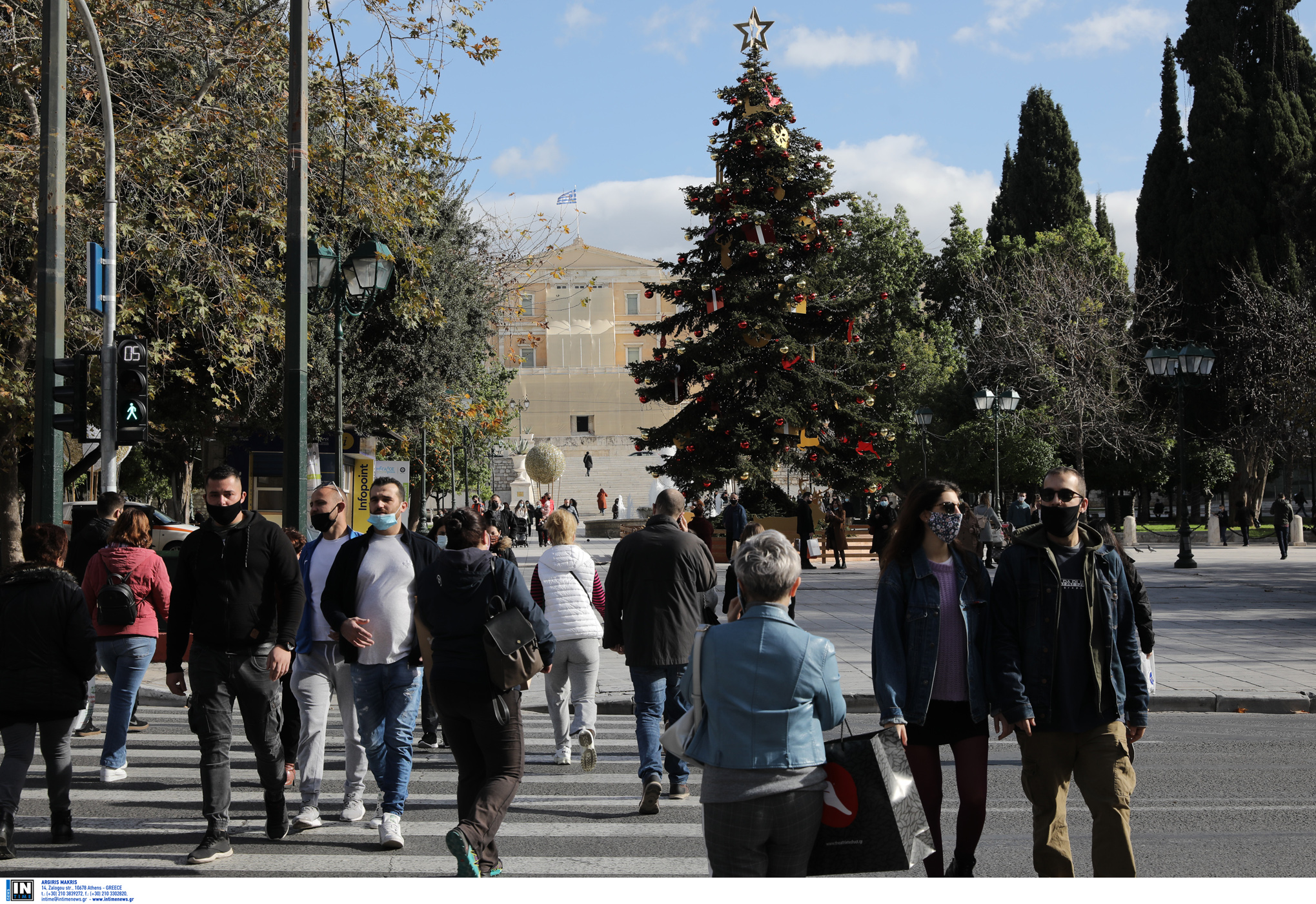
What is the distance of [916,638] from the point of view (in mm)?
5113

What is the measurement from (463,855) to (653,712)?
2.38m

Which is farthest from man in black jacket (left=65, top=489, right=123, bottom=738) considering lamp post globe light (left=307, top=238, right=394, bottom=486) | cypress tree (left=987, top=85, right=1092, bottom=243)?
cypress tree (left=987, top=85, right=1092, bottom=243)

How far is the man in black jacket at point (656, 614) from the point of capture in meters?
7.33

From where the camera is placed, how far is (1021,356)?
47.9m

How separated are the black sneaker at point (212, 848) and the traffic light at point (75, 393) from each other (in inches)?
298

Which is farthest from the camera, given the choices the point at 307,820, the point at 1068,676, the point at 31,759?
the point at 307,820

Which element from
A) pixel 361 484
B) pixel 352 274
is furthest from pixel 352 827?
pixel 361 484

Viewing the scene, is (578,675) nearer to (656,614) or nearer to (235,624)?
(656,614)

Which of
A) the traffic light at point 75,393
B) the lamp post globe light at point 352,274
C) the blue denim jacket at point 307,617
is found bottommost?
the blue denim jacket at point 307,617

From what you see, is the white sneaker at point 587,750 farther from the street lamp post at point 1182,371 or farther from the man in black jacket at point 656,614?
the street lamp post at point 1182,371

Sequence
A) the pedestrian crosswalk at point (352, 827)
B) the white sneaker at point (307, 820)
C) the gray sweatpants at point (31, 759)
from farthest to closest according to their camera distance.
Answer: the white sneaker at point (307, 820) < the gray sweatpants at point (31, 759) < the pedestrian crosswalk at point (352, 827)

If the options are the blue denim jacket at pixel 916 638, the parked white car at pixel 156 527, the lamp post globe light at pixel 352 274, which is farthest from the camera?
the lamp post globe light at pixel 352 274

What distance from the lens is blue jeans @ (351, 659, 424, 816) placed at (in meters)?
6.21

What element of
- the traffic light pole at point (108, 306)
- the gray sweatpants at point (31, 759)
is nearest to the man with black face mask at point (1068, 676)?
the gray sweatpants at point (31, 759)
